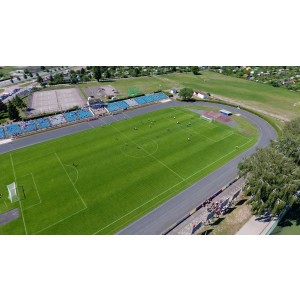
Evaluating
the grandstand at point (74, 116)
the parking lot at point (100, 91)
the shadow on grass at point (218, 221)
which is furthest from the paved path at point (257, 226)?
the parking lot at point (100, 91)

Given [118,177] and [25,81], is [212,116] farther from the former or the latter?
[25,81]

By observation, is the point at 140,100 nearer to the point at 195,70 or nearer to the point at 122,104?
the point at 122,104

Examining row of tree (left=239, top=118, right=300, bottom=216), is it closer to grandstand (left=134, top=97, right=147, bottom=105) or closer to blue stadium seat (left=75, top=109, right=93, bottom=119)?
blue stadium seat (left=75, top=109, right=93, bottom=119)

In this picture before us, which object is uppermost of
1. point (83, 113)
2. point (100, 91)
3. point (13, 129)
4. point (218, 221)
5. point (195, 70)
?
point (195, 70)

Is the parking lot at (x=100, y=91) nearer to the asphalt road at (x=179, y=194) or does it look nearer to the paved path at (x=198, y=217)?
the asphalt road at (x=179, y=194)

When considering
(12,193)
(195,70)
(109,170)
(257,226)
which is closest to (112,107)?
(109,170)

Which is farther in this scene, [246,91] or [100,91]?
[246,91]
